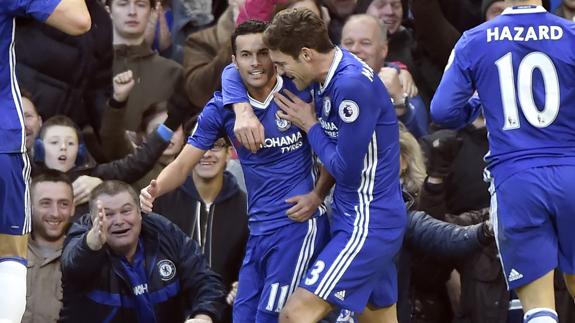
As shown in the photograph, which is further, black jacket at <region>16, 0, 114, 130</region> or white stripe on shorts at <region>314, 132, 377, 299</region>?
black jacket at <region>16, 0, 114, 130</region>

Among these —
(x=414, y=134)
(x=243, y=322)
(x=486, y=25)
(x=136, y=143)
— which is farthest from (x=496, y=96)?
(x=136, y=143)

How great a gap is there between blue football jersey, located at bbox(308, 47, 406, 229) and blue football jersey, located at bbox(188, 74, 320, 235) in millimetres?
259

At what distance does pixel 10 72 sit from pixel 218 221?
310 centimetres

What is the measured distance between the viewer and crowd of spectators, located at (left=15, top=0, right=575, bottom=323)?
32.4ft

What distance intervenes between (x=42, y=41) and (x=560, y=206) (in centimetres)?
536

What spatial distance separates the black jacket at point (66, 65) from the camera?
465 inches

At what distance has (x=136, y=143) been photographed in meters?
11.9

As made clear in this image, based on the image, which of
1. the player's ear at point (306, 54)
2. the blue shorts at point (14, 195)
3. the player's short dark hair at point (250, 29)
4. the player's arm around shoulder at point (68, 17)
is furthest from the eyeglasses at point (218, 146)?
the player's arm around shoulder at point (68, 17)

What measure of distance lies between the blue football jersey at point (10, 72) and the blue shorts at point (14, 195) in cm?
6

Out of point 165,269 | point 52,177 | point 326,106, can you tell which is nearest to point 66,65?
point 52,177

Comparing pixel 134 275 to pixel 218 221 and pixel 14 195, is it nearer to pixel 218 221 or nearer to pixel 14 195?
pixel 218 221

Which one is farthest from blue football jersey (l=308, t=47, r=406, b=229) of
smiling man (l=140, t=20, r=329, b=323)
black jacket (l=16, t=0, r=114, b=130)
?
black jacket (l=16, t=0, r=114, b=130)

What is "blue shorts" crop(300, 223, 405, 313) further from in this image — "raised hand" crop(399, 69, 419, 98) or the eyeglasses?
"raised hand" crop(399, 69, 419, 98)

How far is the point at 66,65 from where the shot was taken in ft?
39.0
